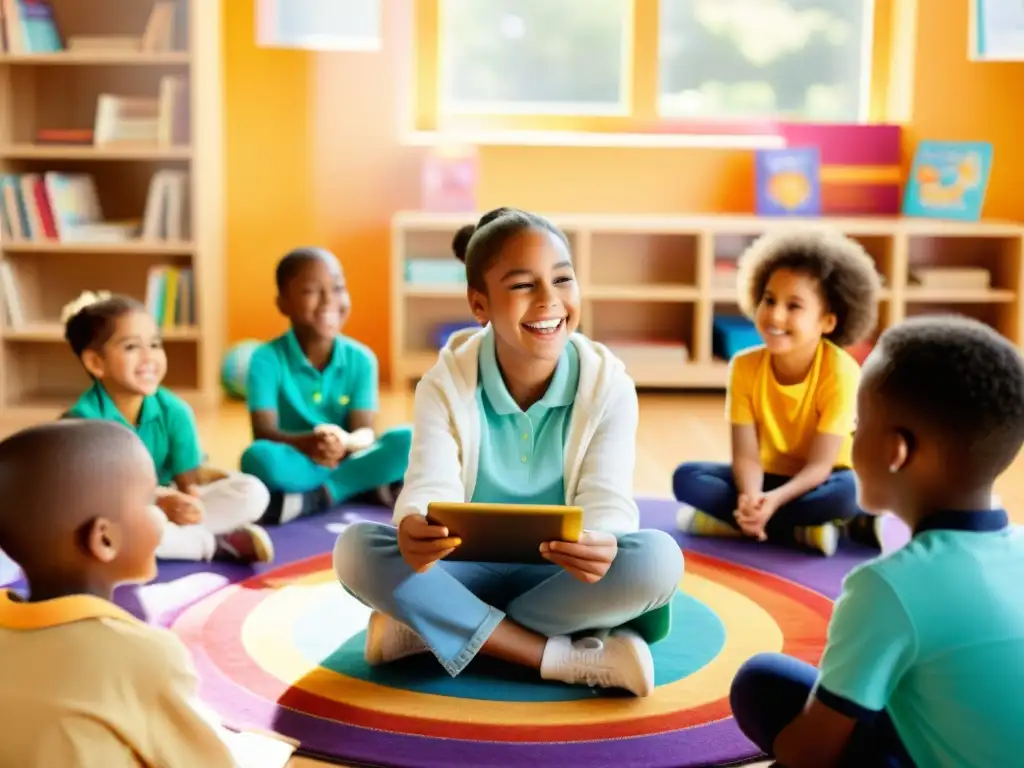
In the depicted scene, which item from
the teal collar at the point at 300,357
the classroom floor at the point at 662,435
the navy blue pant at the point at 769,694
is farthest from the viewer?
the classroom floor at the point at 662,435

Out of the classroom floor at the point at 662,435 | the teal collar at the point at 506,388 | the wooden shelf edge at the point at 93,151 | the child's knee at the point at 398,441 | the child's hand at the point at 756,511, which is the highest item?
the wooden shelf edge at the point at 93,151

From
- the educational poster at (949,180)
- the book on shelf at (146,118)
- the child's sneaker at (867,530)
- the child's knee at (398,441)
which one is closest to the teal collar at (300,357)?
the child's knee at (398,441)

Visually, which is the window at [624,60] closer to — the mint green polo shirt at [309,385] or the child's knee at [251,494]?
the mint green polo shirt at [309,385]

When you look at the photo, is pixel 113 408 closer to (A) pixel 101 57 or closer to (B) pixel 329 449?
(B) pixel 329 449

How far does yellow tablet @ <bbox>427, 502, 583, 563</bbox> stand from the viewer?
1.63m

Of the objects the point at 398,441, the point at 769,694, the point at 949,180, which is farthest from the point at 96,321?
the point at 949,180

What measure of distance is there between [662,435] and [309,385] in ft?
4.05

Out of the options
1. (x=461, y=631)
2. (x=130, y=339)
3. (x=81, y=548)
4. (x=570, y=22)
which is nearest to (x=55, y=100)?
(x=570, y=22)

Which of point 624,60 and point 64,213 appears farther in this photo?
point 624,60

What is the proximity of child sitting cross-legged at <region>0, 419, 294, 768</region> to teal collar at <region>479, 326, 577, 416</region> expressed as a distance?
78 cm

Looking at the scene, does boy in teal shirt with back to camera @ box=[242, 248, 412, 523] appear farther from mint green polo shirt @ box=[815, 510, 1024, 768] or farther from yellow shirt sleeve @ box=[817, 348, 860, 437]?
mint green polo shirt @ box=[815, 510, 1024, 768]

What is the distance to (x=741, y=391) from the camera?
2691mm

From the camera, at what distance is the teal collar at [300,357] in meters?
2.96

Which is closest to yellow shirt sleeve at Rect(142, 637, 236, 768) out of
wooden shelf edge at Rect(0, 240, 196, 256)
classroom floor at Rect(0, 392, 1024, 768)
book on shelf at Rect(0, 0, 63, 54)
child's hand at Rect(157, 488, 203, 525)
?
child's hand at Rect(157, 488, 203, 525)
